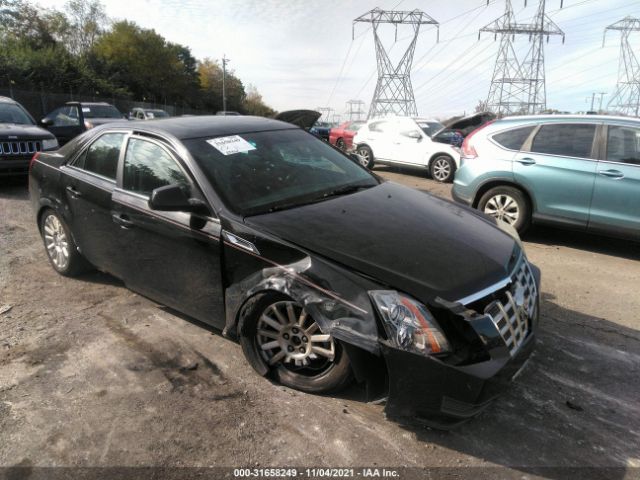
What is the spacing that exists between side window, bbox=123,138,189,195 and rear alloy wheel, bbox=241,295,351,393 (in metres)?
1.10

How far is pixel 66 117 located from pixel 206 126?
1101cm

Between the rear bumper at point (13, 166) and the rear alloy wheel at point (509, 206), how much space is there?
7816 mm

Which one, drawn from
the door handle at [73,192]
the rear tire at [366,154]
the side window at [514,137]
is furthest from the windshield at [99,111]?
the side window at [514,137]

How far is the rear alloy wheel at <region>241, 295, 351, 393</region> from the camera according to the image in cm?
267

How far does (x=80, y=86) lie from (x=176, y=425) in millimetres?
40515

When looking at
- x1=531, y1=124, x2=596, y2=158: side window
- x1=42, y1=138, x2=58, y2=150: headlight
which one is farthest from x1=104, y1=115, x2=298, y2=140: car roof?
x1=42, y1=138, x2=58, y2=150: headlight

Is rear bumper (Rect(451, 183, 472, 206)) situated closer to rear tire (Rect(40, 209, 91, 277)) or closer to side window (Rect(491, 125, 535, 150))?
side window (Rect(491, 125, 535, 150))

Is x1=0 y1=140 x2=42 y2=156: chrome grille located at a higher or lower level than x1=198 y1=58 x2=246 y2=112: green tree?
lower

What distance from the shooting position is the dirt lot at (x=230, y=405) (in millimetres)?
2406

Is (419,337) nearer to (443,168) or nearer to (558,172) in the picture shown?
(558,172)

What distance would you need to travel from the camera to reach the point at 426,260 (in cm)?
260

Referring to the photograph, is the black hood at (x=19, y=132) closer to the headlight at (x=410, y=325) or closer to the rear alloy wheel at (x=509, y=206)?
the rear alloy wheel at (x=509, y=206)

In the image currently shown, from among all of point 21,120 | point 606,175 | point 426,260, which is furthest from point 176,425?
point 21,120

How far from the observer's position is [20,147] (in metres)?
8.38
